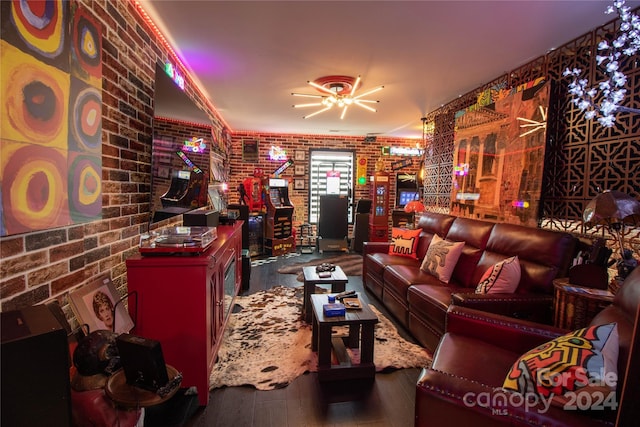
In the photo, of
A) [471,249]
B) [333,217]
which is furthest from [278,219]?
[471,249]

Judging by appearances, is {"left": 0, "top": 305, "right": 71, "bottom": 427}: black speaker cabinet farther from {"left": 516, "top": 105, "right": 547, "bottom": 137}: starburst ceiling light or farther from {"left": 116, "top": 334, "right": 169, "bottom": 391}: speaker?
{"left": 516, "top": 105, "right": 547, "bottom": 137}: starburst ceiling light

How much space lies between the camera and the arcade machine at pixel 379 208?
6.54 metres

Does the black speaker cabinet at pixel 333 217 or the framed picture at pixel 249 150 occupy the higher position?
the framed picture at pixel 249 150

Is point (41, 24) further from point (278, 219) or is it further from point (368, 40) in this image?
point (278, 219)

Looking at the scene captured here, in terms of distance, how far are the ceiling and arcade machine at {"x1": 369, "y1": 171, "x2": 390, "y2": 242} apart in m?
2.71

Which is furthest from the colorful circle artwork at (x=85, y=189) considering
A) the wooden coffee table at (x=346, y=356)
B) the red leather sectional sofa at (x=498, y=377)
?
the red leather sectional sofa at (x=498, y=377)

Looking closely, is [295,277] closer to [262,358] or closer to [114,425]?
[262,358]

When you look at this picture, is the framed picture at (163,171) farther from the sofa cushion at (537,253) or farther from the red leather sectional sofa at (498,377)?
the sofa cushion at (537,253)

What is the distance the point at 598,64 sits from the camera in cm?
217

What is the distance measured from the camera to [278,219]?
600cm

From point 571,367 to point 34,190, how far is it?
209cm

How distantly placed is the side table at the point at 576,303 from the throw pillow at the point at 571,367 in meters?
0.70

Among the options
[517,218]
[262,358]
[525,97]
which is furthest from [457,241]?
[262,358]

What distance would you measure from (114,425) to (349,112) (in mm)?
4465
